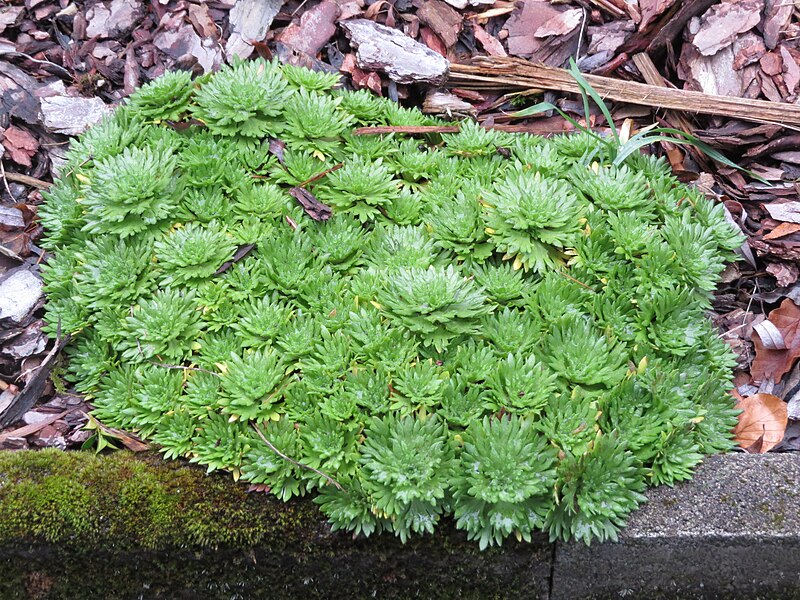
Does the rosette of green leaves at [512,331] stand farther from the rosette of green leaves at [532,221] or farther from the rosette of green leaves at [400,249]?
the rosette of green leaves at [400,249]

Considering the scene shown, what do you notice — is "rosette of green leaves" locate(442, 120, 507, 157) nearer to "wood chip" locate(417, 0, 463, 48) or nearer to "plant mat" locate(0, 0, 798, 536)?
"plant mat" locate(0, 0, 798, 536)

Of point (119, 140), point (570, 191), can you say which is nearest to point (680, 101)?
point (570, 191)

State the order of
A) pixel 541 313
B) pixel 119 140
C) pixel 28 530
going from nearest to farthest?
1. pixel 28 530
2. pixel 541 313
3. pixel 119 140

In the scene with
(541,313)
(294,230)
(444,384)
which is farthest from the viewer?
(294,230)

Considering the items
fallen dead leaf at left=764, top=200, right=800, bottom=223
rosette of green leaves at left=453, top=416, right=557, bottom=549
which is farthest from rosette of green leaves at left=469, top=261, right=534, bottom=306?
fallen dead leaf at left=764, top=200, right=800, bottom=223

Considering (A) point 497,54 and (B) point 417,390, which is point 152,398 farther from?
(A) point 497,54

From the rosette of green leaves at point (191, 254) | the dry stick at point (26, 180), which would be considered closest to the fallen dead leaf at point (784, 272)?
the rosette of green leaves at point (191, 254)

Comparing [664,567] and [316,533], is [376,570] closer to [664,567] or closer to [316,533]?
[316,533]
